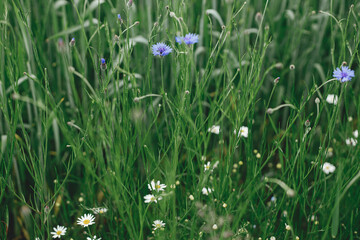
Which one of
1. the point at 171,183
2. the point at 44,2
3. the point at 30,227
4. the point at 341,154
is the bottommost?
the point at 30,227

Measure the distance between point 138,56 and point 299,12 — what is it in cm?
79

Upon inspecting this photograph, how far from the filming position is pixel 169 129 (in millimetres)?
1245

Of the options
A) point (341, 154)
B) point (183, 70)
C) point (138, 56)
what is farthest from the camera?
point (138, 56)

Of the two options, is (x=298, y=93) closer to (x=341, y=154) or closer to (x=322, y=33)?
(x=322, y=33)

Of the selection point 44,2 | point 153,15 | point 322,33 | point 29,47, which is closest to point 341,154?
point 322,33

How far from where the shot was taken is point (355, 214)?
3.90 feet

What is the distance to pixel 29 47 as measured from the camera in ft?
4.77

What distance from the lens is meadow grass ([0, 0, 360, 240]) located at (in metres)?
1.04

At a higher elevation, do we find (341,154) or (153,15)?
(153,15)

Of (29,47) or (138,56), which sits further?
(138,56)

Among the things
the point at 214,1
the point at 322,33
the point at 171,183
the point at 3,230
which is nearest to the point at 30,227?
the point at 3,230

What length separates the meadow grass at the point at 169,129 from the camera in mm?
1045

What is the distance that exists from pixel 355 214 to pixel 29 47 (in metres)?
1.20

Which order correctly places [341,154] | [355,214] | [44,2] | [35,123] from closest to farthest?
[355,214] < [341,154] < [35,123] < [44,2]
